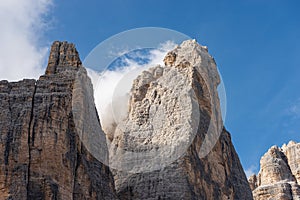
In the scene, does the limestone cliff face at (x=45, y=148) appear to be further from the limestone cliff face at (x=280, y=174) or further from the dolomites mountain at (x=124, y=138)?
the limestone cliff face at (x=280, y=174)

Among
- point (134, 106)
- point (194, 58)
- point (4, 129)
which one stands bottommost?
point (4, 129)

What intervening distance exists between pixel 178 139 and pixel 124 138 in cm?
661

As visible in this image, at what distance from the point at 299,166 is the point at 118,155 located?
91.5 ft

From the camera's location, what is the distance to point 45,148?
48.7 meters

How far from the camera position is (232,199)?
221 feet

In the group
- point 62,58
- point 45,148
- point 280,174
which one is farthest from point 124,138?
point 280,174

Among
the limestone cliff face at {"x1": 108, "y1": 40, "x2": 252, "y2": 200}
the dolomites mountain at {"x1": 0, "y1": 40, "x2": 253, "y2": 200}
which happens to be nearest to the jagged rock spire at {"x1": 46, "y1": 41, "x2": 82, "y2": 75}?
the dolomites mountain at {"x1": 0, "y1": 40, "x2": 253, "y2": 200}

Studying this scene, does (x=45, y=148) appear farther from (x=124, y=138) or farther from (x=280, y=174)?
(x=280, y=174)

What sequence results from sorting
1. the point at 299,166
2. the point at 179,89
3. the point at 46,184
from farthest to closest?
1. the point at 299,166
2. the point at 179,89
3. the point at 46,184

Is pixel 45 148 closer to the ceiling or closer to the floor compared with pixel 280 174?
closer to the floor

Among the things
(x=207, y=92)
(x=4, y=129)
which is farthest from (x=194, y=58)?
(x=4, y=129)

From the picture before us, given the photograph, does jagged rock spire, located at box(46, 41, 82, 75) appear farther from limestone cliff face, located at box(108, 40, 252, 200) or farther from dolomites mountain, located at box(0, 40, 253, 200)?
limestone cliff face, located at box(108, 40, 252, 200)

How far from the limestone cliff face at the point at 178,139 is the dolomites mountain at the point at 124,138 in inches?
3.8

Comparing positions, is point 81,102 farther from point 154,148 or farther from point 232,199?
point 232,199
